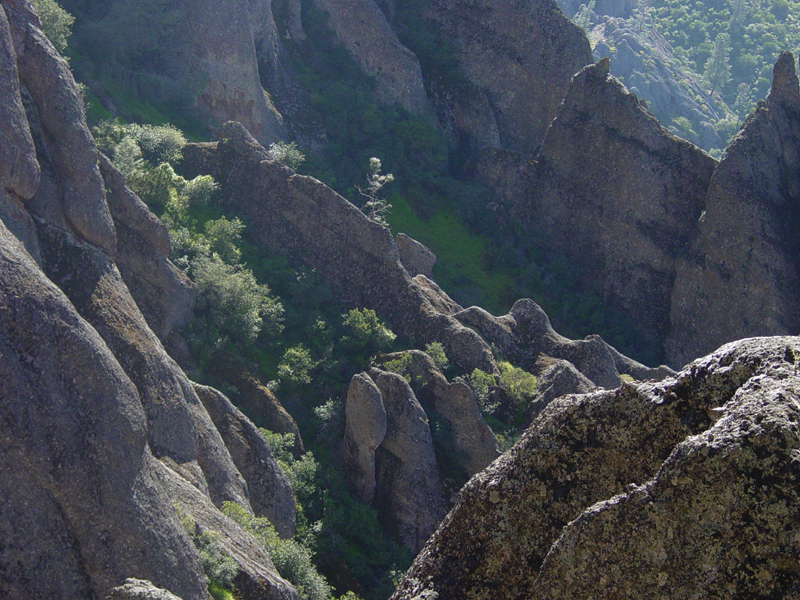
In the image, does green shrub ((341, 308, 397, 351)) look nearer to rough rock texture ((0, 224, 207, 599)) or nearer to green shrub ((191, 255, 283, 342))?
green shrub ((191, 255, 283, 342))

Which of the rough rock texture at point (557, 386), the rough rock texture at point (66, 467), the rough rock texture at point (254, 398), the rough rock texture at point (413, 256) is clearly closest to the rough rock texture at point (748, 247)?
the rough rock texture at point (557, 386)

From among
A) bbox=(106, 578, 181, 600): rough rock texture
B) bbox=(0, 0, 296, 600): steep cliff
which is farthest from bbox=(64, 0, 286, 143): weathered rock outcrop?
bbox=(106, 578, 181, 600): rough rock texture

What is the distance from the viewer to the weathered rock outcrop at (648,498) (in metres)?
8.01

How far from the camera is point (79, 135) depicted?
31375mm

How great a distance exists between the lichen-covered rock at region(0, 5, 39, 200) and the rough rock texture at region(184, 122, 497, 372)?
857 inches

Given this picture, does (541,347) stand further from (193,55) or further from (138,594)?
(138,594)

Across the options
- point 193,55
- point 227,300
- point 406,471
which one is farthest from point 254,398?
point 193,55

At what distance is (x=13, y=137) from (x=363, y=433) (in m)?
19.2

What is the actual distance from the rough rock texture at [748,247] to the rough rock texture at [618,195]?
2.10m

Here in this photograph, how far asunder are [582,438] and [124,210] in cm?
3024

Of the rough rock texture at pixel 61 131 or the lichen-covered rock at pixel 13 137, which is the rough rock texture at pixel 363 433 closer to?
the rough rock texture at pixel 61 131

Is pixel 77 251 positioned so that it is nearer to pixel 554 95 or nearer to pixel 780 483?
pixel 780 483

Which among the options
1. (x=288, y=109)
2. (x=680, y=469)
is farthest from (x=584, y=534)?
(x=288, y=109)

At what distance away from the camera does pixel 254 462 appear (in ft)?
107
